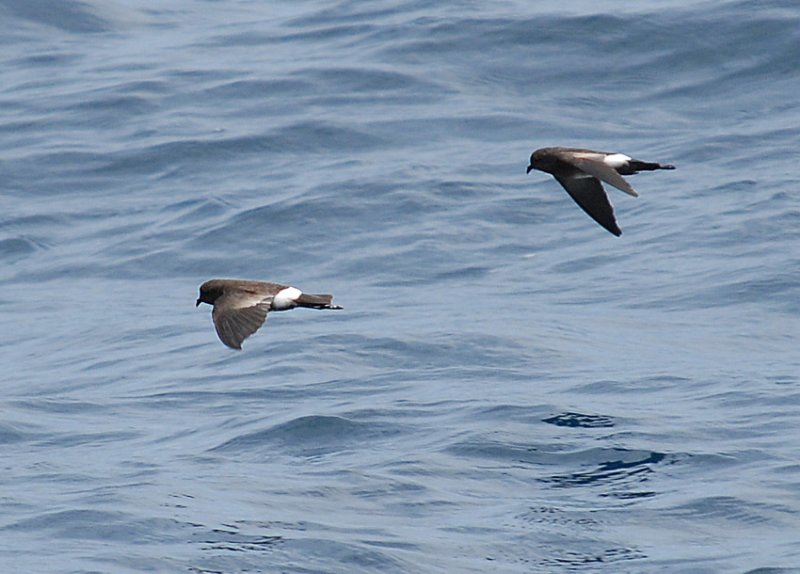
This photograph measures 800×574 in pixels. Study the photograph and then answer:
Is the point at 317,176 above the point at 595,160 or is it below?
below

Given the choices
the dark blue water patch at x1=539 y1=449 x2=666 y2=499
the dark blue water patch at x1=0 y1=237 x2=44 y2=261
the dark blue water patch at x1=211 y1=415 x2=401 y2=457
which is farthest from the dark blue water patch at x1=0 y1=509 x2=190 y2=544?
the dark blue water patch at x1=0 y1=237 x2=44 y2=261

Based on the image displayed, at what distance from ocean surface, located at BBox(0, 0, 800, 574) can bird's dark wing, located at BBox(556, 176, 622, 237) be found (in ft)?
4.59

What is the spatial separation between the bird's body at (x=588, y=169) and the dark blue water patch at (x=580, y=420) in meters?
1.30

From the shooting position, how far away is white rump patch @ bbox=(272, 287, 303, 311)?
9984 mm

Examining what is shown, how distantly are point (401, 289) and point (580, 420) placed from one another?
3830 millimetres

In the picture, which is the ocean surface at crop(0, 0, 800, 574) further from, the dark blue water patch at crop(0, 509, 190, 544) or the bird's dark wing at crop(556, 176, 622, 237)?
the bird's dark wing at crop(556, 176, 622, 237)

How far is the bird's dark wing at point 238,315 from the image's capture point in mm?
9320

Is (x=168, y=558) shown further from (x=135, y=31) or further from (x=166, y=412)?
(x=135, y=31)

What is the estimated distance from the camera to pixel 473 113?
19.0 metres

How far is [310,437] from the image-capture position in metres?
11.8

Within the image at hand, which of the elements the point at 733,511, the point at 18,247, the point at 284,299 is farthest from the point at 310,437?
the point at 18,247

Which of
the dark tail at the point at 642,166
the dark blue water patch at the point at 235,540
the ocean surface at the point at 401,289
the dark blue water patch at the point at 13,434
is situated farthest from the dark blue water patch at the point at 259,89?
the dark blue water patch at the point at 235,540

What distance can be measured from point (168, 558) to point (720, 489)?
317cm

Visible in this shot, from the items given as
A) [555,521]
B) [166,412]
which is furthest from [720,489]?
[166,412]
